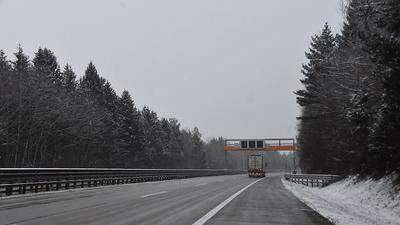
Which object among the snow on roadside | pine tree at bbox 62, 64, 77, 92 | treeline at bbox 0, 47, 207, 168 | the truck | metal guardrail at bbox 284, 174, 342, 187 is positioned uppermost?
pine tree at bbox 62, 64, 77, 92

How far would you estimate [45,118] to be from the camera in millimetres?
58125

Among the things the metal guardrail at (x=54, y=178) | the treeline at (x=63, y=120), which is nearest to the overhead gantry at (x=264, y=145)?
the treeline at (x=63, y=120)

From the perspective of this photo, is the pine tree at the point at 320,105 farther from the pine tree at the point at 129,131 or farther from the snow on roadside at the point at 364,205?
the pine tree at the point at 129,131

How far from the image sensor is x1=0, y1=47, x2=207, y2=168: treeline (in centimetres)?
5328

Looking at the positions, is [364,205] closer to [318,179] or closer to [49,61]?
[318,179]

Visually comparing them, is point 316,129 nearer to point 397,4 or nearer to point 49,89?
point 49,89

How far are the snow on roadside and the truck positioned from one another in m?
45.4

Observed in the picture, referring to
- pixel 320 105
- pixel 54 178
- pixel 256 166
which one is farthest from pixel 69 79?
pixel 54 178

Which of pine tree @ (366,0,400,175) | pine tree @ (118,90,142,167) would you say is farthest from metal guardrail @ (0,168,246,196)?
pine tree @ (118,90,142,167)

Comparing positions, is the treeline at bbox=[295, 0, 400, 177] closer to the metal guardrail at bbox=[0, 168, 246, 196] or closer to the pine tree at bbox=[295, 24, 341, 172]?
the pine tree at bbox=[295, 24, 341, 172]

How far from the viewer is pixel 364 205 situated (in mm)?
21703

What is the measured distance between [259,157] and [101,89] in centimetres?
2641

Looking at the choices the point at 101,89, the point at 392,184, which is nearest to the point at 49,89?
the point at 101,89

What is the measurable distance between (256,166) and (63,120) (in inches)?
1189
